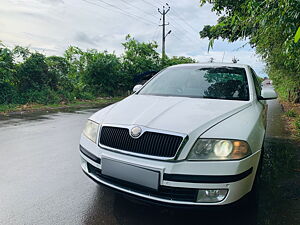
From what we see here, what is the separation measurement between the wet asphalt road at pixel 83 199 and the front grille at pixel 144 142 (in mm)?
572

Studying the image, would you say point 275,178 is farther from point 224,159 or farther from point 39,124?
point 39,124

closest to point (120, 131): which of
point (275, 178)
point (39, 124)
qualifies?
point (275, 178)

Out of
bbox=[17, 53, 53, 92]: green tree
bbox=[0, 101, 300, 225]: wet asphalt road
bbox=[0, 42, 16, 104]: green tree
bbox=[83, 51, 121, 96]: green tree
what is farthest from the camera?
bbox=[83, 51, 121, 96]: green tree

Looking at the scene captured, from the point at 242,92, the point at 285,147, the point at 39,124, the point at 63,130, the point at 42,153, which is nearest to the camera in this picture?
the point at 242,92

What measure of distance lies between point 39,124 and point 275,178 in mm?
6025

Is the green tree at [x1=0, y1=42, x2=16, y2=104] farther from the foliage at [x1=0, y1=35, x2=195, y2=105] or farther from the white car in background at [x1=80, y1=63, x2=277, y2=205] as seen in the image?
the white car in background at [x1=80, y1=63, x2=277, y2=205]

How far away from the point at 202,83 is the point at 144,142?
1.55 metres

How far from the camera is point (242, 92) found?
3.06 meters

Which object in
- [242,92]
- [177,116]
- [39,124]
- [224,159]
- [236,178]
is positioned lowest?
[39,124]

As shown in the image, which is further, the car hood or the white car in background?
the car hood

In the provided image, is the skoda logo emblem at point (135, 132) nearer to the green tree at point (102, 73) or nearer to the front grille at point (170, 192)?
the front grille at point (170, 192)

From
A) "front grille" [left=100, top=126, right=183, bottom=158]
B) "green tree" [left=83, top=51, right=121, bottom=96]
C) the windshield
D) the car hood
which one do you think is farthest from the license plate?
"green tree" [left=83, top=51, right=121, bottom=96]

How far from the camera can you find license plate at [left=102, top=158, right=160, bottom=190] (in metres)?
1.96

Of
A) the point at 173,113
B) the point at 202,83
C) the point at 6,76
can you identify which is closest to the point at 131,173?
the point at 173,113
